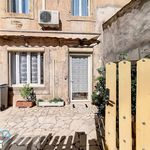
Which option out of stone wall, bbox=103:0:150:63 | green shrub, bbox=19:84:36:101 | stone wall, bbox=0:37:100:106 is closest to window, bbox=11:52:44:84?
stone wall, bbox=0:37:100:106

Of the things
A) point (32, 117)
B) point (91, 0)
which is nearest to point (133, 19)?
point (91, 0)

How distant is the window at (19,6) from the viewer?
30.9 ft

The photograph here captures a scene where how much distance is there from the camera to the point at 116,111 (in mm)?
3096

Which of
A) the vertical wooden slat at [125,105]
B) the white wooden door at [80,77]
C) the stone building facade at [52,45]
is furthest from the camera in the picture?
the white wooden door at [80,77]

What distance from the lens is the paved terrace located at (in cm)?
531

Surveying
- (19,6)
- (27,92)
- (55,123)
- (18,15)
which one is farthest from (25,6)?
(55,123)

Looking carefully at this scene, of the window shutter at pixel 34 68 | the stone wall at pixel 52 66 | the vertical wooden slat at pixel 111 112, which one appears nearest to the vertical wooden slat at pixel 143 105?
the vertical wooden slat at pixel 111 112

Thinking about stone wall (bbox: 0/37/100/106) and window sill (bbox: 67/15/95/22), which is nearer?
stone wall (bbox: 0/37/100/106)

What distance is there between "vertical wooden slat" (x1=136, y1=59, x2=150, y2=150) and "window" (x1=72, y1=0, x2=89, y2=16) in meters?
8.22

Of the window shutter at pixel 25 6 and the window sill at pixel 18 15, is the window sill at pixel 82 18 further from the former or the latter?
the window shutter at pixel 25 6

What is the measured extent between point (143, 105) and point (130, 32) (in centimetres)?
492

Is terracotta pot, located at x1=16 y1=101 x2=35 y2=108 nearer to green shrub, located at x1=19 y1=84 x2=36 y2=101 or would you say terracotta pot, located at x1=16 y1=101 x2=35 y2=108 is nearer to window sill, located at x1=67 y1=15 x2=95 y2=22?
green shrub, located at x1=19 y1=84 x2=36 y2=101

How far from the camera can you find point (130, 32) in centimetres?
673

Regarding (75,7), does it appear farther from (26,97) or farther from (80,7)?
(26,97)
